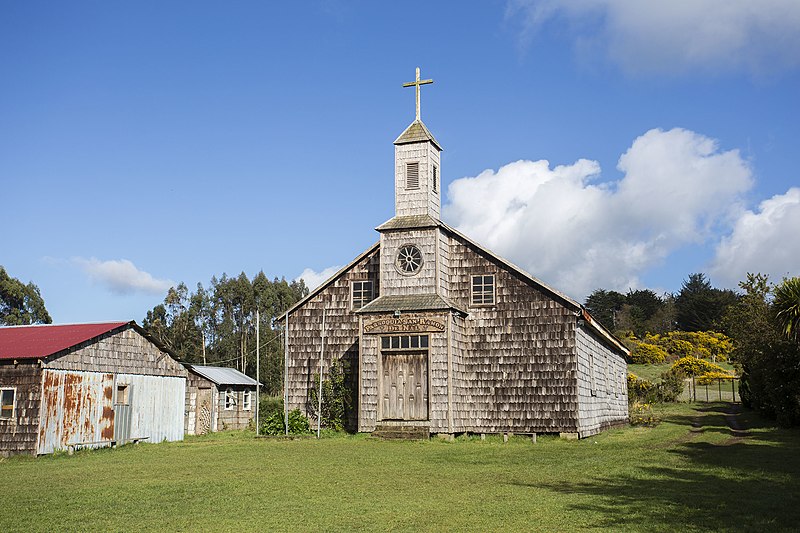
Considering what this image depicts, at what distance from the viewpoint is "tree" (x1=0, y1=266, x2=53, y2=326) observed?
73.8m

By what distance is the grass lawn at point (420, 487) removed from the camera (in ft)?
36.0

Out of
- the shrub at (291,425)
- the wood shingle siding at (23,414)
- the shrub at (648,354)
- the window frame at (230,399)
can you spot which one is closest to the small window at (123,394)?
the wood shingle siding at (23,414)

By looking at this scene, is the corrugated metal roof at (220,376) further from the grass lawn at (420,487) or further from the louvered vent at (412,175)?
the louvered vent at (412,175)

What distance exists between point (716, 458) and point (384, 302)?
12.2 meters

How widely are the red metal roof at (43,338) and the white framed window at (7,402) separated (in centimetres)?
113

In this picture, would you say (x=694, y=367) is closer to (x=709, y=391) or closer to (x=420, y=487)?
(x=709, y=391)

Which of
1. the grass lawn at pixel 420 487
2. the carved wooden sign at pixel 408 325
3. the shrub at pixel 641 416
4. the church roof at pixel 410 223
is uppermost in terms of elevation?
the church roof at pixel 410 223

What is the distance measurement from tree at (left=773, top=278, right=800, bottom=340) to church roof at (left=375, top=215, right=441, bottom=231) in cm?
1150

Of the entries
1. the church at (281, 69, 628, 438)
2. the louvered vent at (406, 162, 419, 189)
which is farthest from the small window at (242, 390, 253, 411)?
the louvered vent at (406, 162, 419, 189)

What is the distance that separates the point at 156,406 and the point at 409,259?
11.4 metres

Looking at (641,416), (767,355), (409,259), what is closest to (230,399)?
(409,259)

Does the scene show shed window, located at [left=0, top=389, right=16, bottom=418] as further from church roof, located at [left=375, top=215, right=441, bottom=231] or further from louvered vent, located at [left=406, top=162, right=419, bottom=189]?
louvered vent, located at [left=406, top=162, right=419, bottom=189]

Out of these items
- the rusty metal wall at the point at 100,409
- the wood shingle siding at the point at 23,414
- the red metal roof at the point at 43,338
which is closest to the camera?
the wood shingle siding at the point at 23,414

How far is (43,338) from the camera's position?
86.6ft
